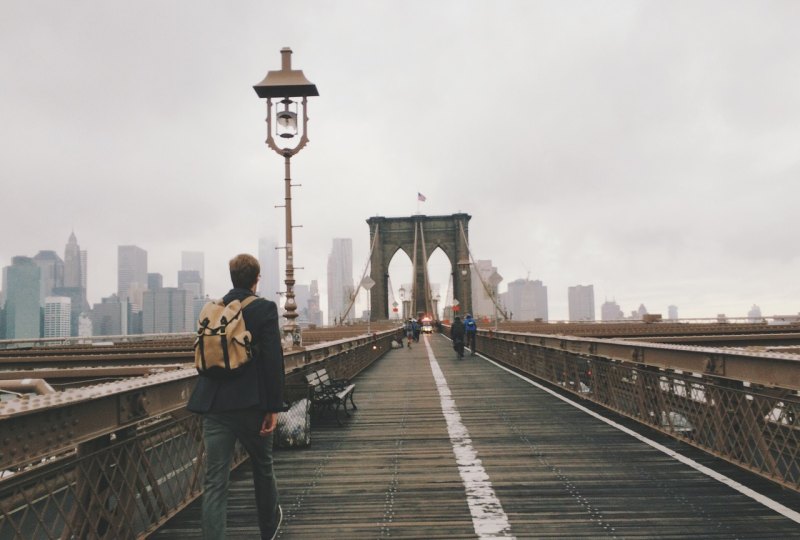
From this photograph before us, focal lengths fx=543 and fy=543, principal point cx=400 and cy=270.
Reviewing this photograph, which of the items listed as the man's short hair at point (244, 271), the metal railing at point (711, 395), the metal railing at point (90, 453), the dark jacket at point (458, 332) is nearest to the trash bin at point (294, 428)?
the metal railing at point (90, 453)

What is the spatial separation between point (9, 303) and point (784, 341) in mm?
174038

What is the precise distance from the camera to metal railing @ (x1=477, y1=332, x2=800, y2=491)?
4.73m

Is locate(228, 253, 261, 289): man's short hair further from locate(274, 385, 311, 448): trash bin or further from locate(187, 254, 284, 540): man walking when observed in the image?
locate(274, 385, 311, 448): trash bin

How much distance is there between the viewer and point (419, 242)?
335 feet

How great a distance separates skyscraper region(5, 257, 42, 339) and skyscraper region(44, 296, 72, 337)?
2.44 meters

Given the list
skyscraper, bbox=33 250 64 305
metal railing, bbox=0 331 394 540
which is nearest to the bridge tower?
metal railing, bbox=0 331 394 540

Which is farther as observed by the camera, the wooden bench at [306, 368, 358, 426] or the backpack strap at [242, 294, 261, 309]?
the wooden bench at [306, 368, 358, 426]

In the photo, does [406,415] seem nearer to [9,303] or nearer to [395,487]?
[395,487]

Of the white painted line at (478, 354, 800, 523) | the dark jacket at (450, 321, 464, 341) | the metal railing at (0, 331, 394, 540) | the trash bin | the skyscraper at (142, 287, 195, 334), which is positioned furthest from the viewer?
the skyscraper at (142, 287, 195, 334)

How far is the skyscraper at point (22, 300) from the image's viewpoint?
142 metres

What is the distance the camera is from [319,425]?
8.23m

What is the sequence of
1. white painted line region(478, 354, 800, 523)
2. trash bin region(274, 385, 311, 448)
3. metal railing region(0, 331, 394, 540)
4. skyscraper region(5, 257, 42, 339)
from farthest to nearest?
skyscraper region(5, 257, 42, 339) → trash bin region(274, 385, 311, 448) → white painted line region(478, 354, 800, 523) → metal railing region(0, 331, 394, 540)

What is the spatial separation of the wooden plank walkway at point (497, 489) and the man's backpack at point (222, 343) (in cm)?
150

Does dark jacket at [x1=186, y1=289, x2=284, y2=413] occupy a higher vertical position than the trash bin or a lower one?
higher
